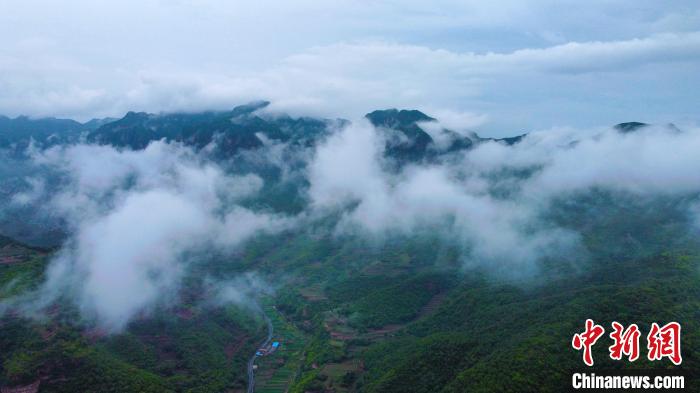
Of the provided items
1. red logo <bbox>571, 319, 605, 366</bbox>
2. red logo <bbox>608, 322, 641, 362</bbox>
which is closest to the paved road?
red logo <bbox>571, 319, 605, 366</bbox>

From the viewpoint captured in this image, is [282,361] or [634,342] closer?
[634,342]

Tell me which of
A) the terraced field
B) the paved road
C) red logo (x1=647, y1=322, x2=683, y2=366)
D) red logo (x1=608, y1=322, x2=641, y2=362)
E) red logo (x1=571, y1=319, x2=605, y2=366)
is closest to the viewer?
red logo (x1=647, y1=322, x2=683, y2=366)

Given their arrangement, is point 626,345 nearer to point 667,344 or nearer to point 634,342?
point 634,342

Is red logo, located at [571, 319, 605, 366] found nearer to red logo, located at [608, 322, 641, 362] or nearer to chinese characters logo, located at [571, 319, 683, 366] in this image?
chinese characters logo, located at [571, 319, 683, 366]

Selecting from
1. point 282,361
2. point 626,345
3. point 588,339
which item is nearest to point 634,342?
point 626,345

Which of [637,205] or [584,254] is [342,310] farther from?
[637,205]

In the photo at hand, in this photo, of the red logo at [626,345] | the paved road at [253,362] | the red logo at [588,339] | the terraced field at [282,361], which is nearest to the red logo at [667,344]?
the red logo at [626,345]

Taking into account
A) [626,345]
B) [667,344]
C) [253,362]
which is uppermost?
[667,344]

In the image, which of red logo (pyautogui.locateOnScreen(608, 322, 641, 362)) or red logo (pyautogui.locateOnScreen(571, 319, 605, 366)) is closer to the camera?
red logo (pyautogui.locateOnScreen(608, 322, 641, 362))

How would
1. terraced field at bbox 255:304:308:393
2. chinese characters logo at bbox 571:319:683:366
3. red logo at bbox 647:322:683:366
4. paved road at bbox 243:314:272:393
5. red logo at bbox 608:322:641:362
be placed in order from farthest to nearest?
terraced field at bbox 255:304:308:393
paved road at bbox 243:314:272:393
red logo at bbox 608:322:641:362
chinese characters logo at bbox 571:319:683:366
red logo at bbox 647:322:683:366

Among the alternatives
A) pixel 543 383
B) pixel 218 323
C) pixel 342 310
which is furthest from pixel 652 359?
pixel 218 323

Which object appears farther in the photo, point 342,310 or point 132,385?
point 342,310
